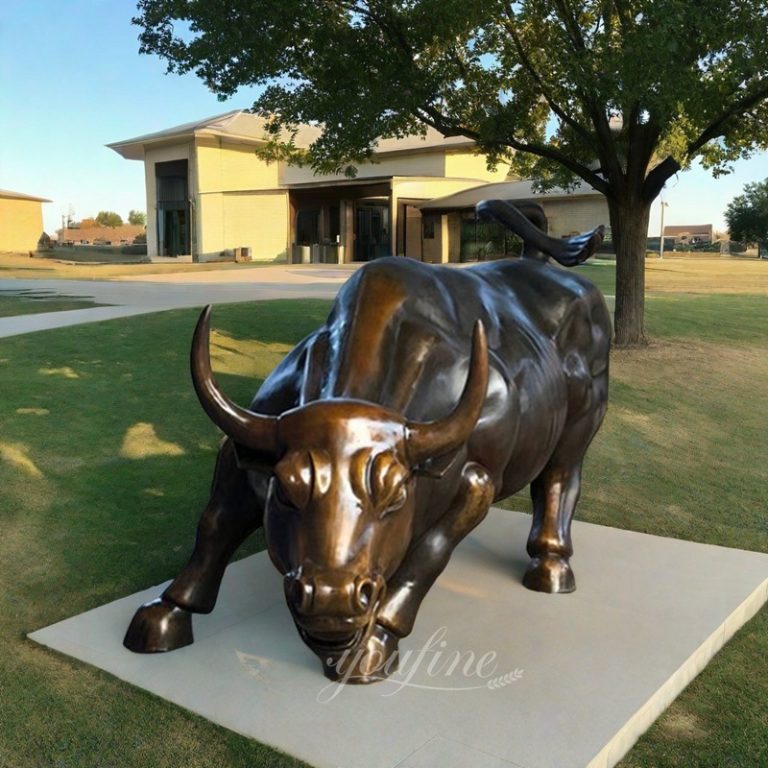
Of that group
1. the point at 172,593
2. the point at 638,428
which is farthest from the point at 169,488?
the point at 638,428

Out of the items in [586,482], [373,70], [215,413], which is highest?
[373,70]

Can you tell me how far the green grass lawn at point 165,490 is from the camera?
2.99 meters

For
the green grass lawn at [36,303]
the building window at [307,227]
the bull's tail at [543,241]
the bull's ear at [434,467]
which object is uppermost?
the building window at [307,227]

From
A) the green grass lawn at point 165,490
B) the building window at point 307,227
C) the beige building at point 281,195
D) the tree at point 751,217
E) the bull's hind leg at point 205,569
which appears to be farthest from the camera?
the tree at point 751,217

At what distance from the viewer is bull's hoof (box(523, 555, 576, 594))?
159 inches

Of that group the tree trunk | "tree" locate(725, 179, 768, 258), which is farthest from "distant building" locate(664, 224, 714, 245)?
the tree trunk

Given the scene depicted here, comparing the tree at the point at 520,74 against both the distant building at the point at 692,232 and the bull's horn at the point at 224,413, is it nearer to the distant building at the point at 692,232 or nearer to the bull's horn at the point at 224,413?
the bull's horn at the point at 224,413

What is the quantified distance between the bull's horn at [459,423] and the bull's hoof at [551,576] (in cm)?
180

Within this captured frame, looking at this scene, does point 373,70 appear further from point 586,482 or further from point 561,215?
point 561,215

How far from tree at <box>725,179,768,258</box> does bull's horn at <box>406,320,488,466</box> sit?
195 feet

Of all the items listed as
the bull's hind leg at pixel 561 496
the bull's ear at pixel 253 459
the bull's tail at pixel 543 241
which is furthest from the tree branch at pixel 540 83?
the bull's ear at pixel 253 459

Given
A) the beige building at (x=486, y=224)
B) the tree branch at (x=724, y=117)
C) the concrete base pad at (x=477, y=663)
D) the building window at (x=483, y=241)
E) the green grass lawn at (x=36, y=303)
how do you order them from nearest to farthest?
the concrete base pad at (x=477, y=663) < the tree branch at (x=724, y=117) < the green grass lawn at (x=36, y=303) < the beige building at (x=486, y=224) < the building window at (x=483, y=241)

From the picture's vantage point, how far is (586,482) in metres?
6.77

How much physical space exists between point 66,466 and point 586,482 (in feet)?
Answer: 13.1
